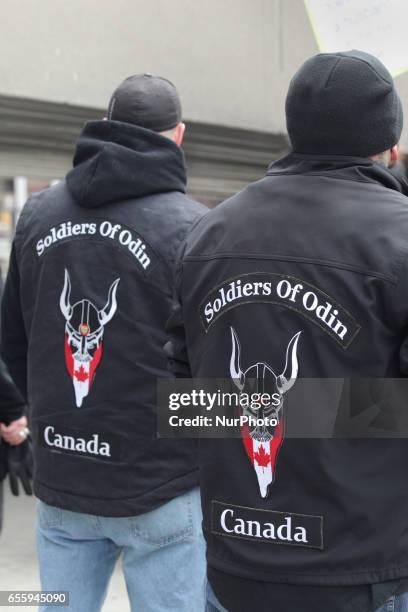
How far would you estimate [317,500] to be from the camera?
1537mm

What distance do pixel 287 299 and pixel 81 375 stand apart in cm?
87

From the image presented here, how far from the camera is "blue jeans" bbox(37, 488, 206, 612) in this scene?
2.24 meters

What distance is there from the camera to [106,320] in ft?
7.41

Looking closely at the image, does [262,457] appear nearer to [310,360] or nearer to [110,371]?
[310,360]

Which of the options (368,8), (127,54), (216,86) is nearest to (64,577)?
(368,8)

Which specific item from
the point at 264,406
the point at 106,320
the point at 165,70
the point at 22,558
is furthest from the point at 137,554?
the point at 165,70

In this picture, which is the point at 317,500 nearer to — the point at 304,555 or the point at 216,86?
the point at 304,555

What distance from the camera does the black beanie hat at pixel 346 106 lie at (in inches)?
62.8

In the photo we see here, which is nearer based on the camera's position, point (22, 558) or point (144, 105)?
point (144, 105)

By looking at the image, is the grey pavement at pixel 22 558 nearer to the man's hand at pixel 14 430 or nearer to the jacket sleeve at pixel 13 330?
the man's hand at pixel 14 430

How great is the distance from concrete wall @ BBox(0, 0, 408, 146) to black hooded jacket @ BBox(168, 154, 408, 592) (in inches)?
137

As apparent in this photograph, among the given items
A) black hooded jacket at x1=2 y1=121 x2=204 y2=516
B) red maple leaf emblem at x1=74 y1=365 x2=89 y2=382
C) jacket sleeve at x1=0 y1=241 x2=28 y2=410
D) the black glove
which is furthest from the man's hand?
red maple leaf emblem at x1=74 y1=365 x2=89 y2=382

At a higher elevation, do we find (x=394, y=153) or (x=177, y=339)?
(x=394, y=153)

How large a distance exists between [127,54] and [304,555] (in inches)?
166
